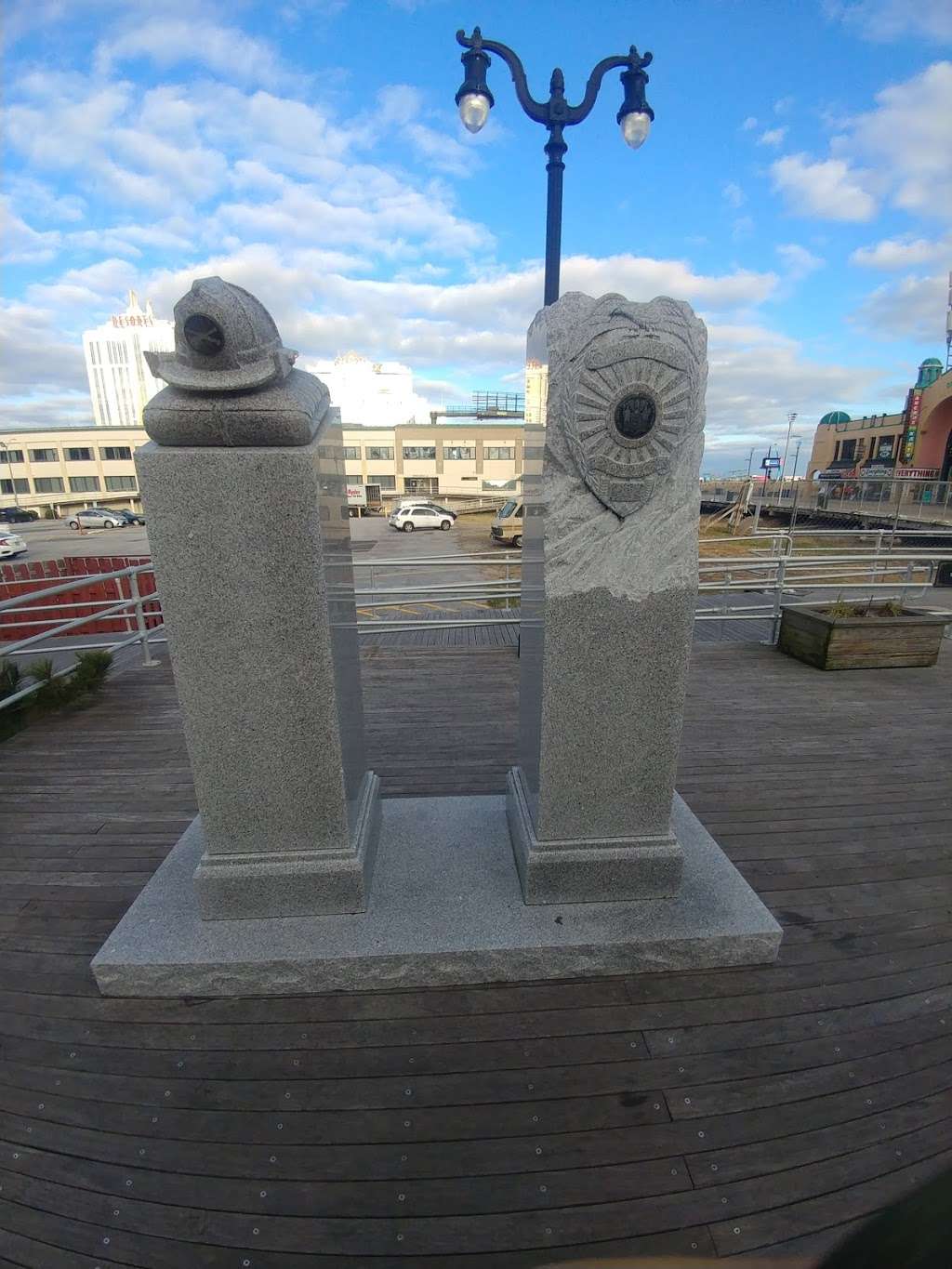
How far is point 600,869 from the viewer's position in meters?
2.81

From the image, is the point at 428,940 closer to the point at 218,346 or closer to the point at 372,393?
the point at 218,346

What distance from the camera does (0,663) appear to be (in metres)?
5.30

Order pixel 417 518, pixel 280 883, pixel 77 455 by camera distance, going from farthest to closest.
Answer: pixel 77 455, pixel 417 518, pixel 280 883

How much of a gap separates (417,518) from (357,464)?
30.5 metres

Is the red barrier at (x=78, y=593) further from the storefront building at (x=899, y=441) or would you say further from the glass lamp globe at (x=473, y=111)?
the storefront building at (x=899, y=441)

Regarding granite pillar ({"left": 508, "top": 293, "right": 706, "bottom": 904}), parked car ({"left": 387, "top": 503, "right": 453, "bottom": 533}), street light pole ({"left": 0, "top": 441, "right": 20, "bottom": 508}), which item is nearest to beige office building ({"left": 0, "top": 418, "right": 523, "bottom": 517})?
street light pole ({"left": 0, "top": 441, "right": 20, "bottom": 508})

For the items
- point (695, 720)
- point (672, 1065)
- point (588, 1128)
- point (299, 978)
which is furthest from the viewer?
point (695, 720)

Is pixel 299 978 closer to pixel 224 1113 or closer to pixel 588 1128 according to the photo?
pixel 224 1113

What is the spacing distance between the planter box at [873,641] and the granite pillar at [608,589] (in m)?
4.66

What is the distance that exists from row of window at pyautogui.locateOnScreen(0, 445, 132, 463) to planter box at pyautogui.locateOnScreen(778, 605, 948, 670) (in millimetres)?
63764

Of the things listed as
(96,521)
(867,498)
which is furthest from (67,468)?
(867,498)

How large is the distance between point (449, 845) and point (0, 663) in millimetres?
4757

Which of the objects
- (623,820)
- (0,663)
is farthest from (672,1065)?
(0,663)

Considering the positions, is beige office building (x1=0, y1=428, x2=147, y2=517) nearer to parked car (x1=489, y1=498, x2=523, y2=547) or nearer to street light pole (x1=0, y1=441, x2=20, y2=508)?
street light pole (x1=0, y1=441, x2=20, y2=508)
